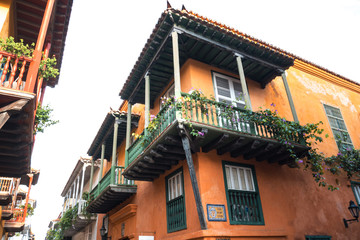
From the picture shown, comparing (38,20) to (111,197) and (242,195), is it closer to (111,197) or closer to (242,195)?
(111,197)

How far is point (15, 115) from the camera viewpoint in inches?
184

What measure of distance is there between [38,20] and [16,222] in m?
14.9

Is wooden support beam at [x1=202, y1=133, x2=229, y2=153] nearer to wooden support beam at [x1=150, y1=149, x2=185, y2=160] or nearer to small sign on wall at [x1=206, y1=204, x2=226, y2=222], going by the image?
wooden support beam at [x1=150, y1=149, x2=185, y2=160]

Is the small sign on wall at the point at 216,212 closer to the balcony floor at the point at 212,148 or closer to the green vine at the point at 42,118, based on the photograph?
the balcony floor at the point at 212,148

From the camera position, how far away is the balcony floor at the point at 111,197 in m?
10.6

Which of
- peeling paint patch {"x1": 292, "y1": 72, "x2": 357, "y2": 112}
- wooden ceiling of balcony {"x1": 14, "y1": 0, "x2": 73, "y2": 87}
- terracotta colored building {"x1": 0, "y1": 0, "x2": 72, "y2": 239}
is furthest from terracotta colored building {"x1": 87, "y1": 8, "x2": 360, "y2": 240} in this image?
terracotta colored building {"x1": 0, "y1": 0, "x2": 72, "y2": 239}

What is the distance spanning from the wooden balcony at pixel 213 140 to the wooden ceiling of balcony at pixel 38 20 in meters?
3.89

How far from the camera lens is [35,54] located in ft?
16.6

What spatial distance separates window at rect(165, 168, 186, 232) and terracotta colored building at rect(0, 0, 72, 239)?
13.1 ft

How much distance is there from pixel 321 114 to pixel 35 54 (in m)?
10.8

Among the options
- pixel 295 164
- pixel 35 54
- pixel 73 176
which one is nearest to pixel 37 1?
pixel 35 54

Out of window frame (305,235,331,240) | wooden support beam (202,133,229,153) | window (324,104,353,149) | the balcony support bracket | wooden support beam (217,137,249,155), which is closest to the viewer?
the balcony support bracket

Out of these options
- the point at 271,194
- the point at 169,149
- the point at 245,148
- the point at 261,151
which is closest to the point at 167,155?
the point at 169,149

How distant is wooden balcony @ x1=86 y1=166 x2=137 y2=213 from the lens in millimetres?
10602
